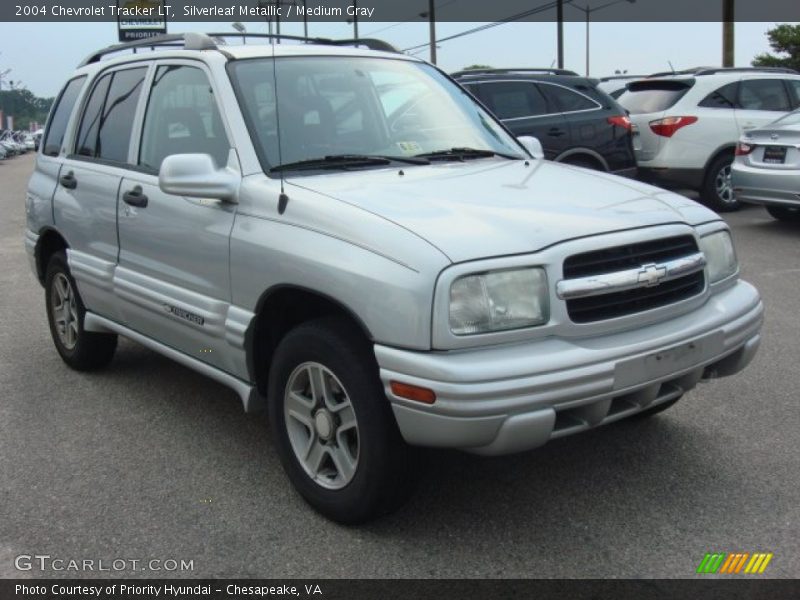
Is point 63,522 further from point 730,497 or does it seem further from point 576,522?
point 730,497

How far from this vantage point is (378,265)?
9.84 feet

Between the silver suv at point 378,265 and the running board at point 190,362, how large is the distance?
0.05 feet

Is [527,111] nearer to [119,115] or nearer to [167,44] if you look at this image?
[167,44]

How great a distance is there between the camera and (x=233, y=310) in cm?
368

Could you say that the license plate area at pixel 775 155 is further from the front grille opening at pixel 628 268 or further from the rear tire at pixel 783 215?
the front grille opening at pixel 628 268

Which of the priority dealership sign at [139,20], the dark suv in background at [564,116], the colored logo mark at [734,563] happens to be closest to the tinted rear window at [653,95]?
the dark suv in background at [564,116]

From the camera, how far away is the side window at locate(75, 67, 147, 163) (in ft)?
15.3

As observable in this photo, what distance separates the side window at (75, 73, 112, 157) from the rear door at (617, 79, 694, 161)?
807 centimetres

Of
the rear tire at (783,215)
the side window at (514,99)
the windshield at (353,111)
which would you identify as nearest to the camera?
the windshield at (353,111)

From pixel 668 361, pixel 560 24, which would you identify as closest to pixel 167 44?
pixel 668 361

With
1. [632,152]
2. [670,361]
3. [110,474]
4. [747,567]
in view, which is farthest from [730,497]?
[632,152]

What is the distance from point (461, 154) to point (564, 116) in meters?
6.72

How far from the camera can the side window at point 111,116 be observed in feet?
15.3

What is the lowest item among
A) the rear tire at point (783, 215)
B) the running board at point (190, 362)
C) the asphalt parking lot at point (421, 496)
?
the asphalt parking lot at point (421, 496)
